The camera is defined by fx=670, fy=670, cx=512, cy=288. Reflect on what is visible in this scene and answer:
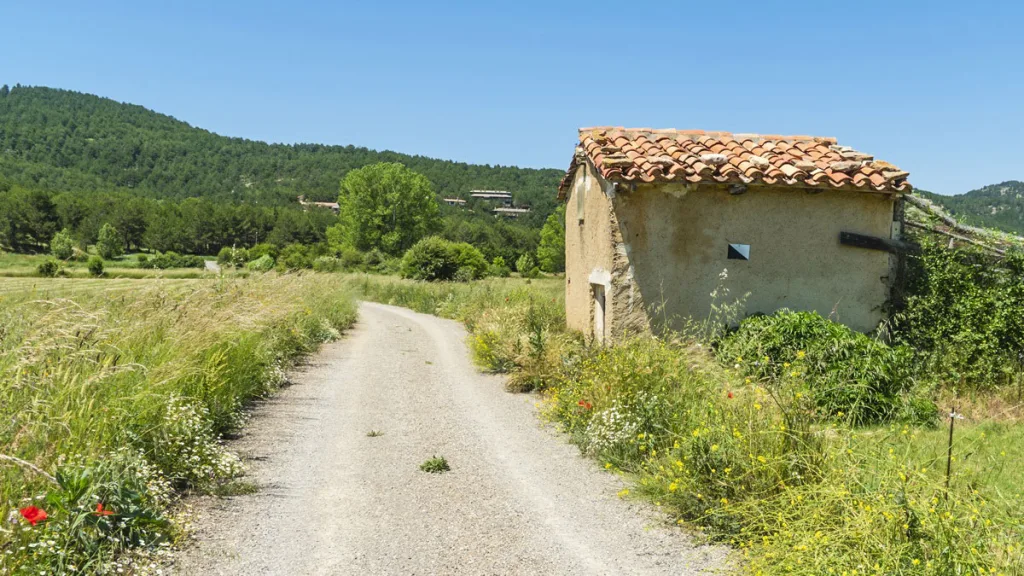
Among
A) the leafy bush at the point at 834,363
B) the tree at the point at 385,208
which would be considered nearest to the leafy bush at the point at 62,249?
the tree at the point at 385,208

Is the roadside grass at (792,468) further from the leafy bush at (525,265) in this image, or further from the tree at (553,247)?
the tree at (553,247)

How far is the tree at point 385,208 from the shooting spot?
68688 mm

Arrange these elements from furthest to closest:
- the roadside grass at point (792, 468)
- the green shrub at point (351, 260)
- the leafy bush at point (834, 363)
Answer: the green shrub at point (351, 260) → the leafy bush at point (834, 363) → the roadside grass at point (792, 468)

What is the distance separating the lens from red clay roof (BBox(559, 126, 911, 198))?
10.3 meters

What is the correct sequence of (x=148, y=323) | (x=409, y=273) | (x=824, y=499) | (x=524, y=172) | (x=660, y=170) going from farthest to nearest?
(x=524, y=172)
(x=409, y=273)
(x=660, y=170)
(x=148, y=323)
(x=824, y=499)

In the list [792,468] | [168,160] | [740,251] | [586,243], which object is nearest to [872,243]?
[740,251]

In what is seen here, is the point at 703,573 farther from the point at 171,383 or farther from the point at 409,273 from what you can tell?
the point at 409,273

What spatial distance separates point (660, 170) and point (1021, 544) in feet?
24.2

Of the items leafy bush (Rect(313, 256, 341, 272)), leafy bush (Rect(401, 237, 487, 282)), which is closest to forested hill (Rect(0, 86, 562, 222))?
leafy bush (Rect(313, 256, 341, 272))

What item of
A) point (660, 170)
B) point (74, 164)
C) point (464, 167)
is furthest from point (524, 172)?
point (660, 170)

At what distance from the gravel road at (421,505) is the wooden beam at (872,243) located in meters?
5.68

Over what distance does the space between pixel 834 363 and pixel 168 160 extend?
134674mm

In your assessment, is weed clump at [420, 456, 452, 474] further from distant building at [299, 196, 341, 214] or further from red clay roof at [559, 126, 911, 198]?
distant building at [299, 196, 341, 214]

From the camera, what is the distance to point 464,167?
5379 inches
